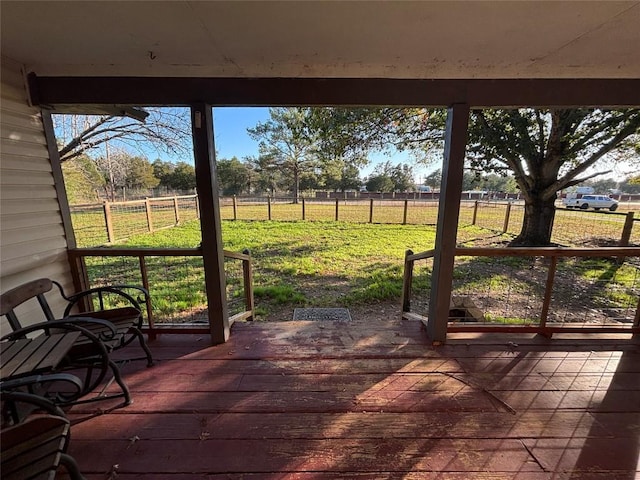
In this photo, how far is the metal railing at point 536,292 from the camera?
238 cm

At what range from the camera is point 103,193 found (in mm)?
6273

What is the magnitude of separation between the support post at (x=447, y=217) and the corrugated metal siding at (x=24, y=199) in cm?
292

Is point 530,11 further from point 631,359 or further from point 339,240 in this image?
point 339,240

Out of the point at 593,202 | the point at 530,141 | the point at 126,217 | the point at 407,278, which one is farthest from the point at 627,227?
the point at 593,202

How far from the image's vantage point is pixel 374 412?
1673mm

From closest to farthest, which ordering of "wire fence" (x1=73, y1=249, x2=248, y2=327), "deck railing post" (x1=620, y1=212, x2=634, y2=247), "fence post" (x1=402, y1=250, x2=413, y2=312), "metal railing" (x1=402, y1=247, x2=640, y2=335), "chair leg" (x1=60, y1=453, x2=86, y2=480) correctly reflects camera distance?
"chair leg" (x1=60, y1=453, x2=86, y2=480), "metal railing" (x1=402, y1=247, x2=640, y2=335), "fence post" (x1=402, y1=250, x2=413, y2=312), "wire fence" (x1=73, y1=249, x2=248, y2=327), "deck railing post" (x1=620, y1=212, x2=634, y2=247)

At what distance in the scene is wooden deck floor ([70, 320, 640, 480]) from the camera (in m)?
1.36

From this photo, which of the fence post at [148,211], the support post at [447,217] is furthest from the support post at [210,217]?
the fence post at [148,211]

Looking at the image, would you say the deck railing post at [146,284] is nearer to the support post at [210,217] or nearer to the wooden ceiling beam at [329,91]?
the support post at [210,217]

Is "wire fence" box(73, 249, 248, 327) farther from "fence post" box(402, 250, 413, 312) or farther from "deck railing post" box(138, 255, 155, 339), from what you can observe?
"fence post" box(402, 250, 413, 312)

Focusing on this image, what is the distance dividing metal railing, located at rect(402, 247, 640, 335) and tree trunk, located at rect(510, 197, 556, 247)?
0.47 metres

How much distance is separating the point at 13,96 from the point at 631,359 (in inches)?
186

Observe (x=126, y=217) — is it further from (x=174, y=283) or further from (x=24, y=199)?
(x=24, y=199)

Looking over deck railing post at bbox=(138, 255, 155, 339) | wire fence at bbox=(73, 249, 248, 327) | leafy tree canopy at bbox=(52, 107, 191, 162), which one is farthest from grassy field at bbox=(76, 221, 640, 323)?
leafy tree canopy at bbox=(52, 107, 191, 162)
